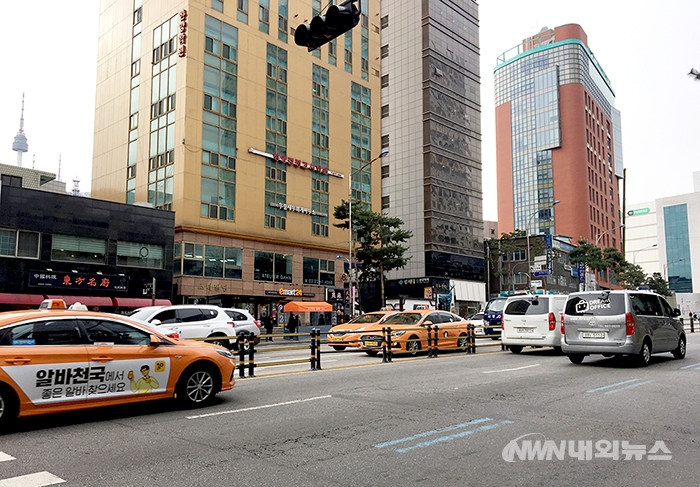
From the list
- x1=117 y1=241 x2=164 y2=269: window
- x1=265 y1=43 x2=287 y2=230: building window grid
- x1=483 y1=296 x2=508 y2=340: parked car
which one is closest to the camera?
x1=483 y1=296 x2=508 y2=340: parked car

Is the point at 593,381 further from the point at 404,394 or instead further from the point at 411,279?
the point at 411,279

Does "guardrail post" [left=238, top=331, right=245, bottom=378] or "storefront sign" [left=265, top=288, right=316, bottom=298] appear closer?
"guardrail post" [left=238, top=331, right=245, bottom=378]

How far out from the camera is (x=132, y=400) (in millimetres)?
8203

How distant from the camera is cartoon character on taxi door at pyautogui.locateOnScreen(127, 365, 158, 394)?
8188 mm

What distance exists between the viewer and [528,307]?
18469 mm

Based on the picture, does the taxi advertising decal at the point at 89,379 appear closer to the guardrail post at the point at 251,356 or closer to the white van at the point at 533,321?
the guardrail post at the point at 251,356

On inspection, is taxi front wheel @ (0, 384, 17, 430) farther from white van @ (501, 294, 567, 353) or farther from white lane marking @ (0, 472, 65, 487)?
white van @ (501, 294, 567, 353)

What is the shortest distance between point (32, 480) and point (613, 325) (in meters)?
12.3

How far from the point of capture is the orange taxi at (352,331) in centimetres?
A: 2012

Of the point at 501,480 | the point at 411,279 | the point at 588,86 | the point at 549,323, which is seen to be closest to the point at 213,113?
the point at 411,279

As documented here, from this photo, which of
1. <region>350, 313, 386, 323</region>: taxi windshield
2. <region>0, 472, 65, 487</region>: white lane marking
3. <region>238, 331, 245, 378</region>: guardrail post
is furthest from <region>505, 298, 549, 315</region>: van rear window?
<region>0, 472, 65, 487</region>: white lane marking

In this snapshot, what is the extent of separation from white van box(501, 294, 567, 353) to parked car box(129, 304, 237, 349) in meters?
8.76

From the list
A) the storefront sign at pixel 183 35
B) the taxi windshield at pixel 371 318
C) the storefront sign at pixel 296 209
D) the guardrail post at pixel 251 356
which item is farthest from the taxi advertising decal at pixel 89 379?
the storefront sign at pixel 296 209

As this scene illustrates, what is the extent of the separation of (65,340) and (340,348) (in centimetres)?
1404
